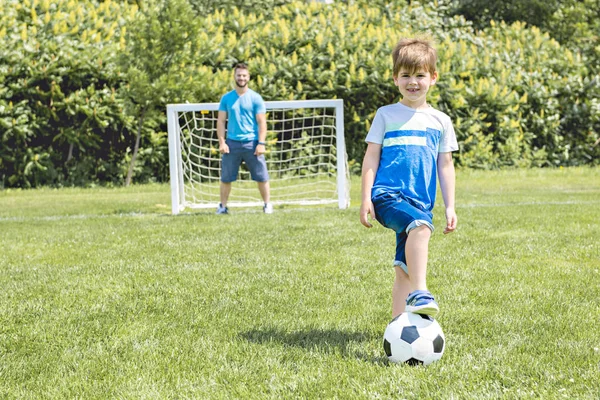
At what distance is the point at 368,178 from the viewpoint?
3727mm

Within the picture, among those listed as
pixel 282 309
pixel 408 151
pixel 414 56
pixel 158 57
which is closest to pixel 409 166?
pixel 408 151

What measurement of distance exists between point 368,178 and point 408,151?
0.77 ft

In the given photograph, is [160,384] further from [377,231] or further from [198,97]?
[198,97]

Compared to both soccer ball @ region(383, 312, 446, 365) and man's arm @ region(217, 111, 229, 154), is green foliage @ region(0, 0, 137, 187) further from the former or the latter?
soccer ball @ region(383, 312, 446, 365)

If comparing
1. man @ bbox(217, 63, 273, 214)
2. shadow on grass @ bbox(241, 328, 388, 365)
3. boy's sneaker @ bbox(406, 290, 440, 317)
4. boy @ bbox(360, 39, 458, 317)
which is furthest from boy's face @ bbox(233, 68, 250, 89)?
boy's sneaker @ bbox(406, 290, 440, 317)

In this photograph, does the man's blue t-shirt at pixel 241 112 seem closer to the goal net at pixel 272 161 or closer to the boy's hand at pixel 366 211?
the goal net at pixel 272 161

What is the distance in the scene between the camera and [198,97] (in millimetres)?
12883

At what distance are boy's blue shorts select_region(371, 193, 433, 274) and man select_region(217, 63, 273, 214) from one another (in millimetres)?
5666

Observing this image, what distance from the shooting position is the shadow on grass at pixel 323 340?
3.52m

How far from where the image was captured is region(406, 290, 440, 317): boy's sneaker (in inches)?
136

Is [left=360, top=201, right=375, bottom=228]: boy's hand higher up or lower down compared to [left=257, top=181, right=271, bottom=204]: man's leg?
higher up

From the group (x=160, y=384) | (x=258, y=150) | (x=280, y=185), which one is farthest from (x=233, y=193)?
(x=160, y=384)

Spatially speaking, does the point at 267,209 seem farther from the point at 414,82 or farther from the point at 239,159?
the point at 414,82

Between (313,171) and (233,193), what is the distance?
184 cm
